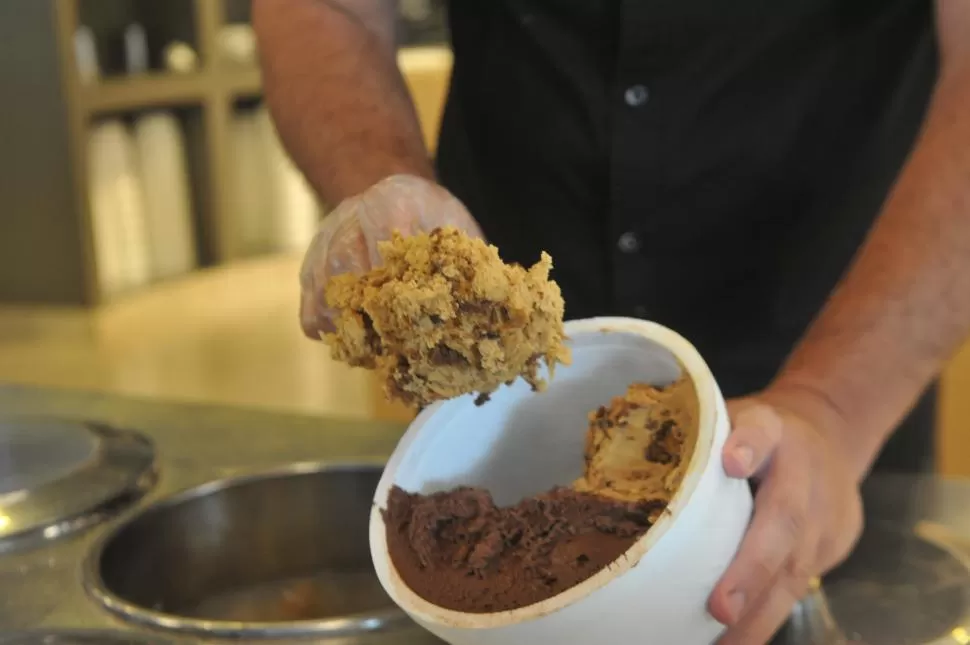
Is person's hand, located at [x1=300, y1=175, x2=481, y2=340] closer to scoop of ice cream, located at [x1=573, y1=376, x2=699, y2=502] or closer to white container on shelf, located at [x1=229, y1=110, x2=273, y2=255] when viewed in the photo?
scoop of ice cream, located at [x1=573, y1=376, x2=699, y2=502]

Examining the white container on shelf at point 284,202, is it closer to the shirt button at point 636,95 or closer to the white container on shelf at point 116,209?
the white container on shelf at point 116,209

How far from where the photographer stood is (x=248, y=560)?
0.74m

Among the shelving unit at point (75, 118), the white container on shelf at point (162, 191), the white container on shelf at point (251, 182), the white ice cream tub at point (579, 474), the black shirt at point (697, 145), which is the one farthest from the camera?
the white container on shelf at point (251, 182)

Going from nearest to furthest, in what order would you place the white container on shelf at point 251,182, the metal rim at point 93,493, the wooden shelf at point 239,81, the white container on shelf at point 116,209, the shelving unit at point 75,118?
1. the metal rim at point 93,493
2. the shelving unit at point 75,118
3. the white container on shelf at point 116,209
4. the wooden shelf at point 239,81
5. the white container on shelf at point 251,182

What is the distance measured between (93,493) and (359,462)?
7.0 inches

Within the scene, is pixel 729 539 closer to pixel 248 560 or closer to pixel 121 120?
pixel 248 560

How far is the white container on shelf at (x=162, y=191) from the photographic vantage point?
2.24m

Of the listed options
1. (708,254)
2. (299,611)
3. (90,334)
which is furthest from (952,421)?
(90,334)

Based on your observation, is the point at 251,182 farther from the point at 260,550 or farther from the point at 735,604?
the point at 735,604

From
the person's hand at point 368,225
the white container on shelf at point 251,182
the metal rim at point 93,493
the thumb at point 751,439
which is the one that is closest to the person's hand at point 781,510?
the thumb at point 751,439

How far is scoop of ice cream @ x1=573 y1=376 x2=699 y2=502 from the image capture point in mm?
461

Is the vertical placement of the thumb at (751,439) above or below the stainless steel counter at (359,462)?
above

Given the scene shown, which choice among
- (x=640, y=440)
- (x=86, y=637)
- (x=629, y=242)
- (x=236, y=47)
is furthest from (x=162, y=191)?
(x=640, y=440)

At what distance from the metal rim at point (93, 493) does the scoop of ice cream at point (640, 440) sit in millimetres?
352
